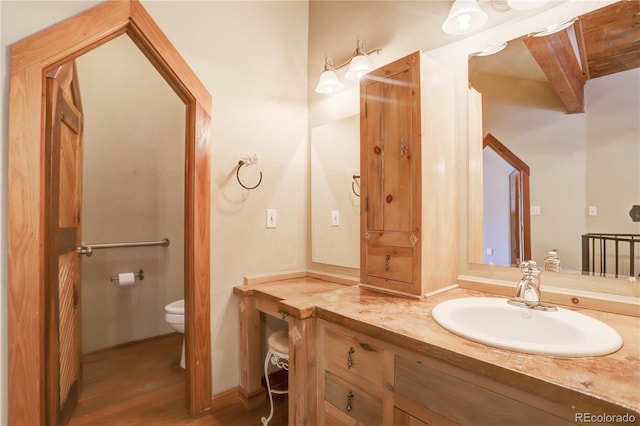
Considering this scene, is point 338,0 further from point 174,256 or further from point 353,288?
point 174,256

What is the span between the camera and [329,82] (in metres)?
1.95

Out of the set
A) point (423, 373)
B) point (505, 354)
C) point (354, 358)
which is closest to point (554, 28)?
point (505, 354)

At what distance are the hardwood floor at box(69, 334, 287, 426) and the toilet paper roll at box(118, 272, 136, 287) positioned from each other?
0.58 metres

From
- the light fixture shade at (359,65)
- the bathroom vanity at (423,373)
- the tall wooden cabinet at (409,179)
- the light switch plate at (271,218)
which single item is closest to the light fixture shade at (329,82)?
the light fixture shade at (359,65)

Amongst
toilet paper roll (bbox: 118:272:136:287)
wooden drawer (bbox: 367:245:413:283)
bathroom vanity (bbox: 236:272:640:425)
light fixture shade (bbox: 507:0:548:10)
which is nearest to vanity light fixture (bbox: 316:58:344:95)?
light fixture shade (bbox: 507:0:548:10)

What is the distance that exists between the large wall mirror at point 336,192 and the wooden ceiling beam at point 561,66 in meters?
0.93

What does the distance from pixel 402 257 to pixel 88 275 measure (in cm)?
268

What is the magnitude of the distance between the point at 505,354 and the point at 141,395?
2.20m

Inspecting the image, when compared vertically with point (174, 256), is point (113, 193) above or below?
above

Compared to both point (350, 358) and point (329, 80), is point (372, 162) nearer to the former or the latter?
point (329, 80)

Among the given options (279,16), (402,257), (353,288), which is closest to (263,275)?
(353,288)

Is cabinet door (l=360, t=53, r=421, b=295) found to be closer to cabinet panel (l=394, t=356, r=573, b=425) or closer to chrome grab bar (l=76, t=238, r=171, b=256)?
cabinet panel (l=394, t=356, r=573, b=425)

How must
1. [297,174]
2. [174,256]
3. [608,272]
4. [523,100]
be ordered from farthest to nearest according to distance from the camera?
[174,256] → [297,174] → [523,100] → [608,272]

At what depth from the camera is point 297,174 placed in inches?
88.5
